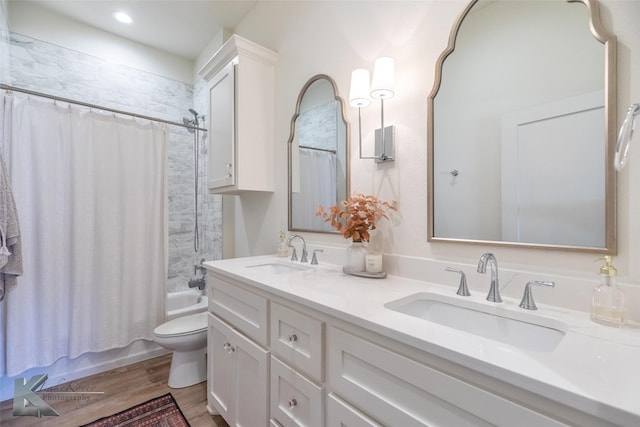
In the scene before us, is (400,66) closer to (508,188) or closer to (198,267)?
(508,188)

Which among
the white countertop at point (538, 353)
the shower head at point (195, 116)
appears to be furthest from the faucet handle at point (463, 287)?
the shower head at point (195, 116)

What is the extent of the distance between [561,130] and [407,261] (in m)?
0.71

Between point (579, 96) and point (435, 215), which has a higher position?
point (579, 96)

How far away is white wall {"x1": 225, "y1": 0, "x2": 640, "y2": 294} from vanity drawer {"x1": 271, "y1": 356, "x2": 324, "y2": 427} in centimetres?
68

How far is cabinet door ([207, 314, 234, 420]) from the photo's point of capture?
144cm

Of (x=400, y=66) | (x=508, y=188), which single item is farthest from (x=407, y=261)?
(x=400, y=66)

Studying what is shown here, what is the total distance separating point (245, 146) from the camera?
77.8 inches


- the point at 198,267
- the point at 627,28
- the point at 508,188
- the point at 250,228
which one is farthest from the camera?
the point at 198,267

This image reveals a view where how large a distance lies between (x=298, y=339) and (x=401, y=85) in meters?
1.17

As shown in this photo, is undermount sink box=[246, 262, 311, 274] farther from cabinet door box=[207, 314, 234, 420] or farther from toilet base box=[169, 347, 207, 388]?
toilet base box=[169, 347, 207, 388]

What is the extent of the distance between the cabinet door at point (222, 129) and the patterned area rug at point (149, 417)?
145 cm

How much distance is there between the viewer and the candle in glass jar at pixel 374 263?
1.29 metres

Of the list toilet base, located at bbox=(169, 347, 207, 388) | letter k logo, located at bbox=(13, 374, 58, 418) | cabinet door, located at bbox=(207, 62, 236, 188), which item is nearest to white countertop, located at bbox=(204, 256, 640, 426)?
letter k logo, located at bbox=(13, 374, 58, 418)

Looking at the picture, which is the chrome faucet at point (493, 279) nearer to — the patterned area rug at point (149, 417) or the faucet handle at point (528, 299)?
the faucet handle at point (528, 299)
